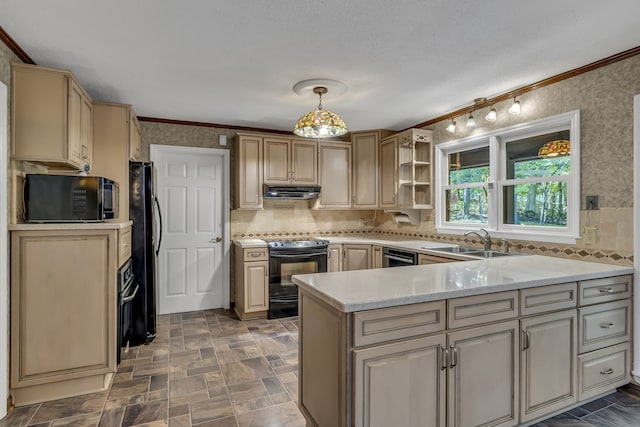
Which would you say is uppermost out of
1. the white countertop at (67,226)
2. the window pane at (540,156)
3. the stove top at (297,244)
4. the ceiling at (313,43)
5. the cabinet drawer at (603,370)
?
the ceiling at (313,43)

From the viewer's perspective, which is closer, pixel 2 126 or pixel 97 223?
pixel 2 126

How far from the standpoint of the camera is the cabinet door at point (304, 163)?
4438mm

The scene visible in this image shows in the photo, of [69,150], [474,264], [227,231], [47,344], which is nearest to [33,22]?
[69,150]

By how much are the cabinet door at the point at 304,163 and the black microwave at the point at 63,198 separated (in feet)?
7.62

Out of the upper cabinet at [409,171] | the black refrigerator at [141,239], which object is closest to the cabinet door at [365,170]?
the upper cabinet at [409,171]

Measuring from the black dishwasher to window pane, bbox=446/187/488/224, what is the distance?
83cm

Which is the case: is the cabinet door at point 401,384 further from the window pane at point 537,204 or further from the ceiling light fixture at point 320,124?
the window pane at point 537,204

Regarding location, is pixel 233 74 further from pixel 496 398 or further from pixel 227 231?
pixel 496 398

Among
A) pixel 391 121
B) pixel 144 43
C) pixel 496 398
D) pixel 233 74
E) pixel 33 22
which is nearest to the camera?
pixel 496 398

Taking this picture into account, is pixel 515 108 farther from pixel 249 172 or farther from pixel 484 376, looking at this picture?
pixel 249 172

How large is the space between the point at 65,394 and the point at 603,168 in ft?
13.5

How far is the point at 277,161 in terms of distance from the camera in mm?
4352

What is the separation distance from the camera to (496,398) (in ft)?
5.89

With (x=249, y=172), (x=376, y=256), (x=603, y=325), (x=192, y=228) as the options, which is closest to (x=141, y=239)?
(x=192, y=228)
